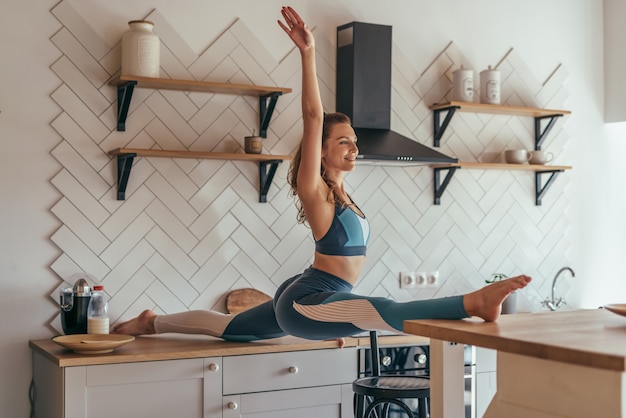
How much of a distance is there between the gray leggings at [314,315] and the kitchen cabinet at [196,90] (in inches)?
27.0

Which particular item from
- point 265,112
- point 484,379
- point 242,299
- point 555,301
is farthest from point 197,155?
point 555,301

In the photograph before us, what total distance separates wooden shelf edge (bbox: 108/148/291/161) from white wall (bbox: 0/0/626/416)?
0.67 ft

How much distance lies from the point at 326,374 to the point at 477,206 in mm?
1534

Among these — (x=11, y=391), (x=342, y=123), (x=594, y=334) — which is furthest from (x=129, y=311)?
(x=594, y=334)

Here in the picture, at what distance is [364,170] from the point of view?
4121 mm

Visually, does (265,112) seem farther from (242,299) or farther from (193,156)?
(242,299)

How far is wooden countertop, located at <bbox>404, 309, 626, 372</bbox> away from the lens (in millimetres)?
1601

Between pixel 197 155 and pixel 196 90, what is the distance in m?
0.33

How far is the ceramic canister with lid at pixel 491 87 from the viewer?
4.30m

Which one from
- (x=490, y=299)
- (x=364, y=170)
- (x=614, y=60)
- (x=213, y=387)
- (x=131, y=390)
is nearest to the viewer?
(x=490, y=299)

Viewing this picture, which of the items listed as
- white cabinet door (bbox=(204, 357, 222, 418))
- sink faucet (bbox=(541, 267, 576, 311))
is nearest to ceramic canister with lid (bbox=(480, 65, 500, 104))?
sink faucet (bbox=(541, 267, 576, 311))

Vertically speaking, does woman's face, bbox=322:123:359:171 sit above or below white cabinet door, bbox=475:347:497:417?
above

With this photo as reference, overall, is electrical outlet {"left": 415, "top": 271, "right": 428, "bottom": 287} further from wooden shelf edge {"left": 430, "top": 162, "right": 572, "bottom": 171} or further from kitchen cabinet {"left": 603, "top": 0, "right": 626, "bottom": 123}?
kitchen cabinet {"left": 603, "top": 0, "right": 626, "bottom": 123}

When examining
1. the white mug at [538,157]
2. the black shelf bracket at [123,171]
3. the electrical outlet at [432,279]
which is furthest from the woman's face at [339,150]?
the white mug at [538,157]
